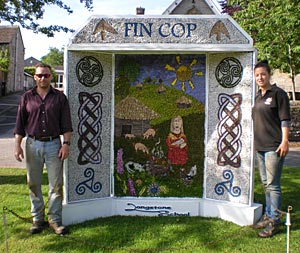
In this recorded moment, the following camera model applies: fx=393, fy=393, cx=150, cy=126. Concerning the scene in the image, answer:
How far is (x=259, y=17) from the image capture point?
1463cm

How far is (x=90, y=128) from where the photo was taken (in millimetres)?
5473

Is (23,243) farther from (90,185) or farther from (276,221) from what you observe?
(276,221)

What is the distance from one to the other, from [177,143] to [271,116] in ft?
4.85

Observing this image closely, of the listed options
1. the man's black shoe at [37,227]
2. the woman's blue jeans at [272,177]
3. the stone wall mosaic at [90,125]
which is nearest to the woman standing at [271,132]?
the woman's blue jeans at [272,177]

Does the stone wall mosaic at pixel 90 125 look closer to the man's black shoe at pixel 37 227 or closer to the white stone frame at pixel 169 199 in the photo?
the white stone frame at pixel 169 199

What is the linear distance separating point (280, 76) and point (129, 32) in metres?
23.5

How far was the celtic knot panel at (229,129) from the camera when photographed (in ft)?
17.7

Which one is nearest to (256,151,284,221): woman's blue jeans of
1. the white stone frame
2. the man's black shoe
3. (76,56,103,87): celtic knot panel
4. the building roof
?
the white stone frame

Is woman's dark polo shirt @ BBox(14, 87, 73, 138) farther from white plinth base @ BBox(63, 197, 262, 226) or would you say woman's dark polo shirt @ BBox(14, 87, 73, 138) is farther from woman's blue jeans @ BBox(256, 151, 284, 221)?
woman's blue jeans @ BBox(256, 151, 284, 221)

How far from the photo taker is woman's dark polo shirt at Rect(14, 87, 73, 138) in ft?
15.6

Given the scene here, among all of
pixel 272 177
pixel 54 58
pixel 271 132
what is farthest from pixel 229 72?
pixel 54 58

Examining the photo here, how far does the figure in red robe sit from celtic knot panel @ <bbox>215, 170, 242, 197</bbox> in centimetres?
61

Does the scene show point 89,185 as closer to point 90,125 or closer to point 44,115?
point 90,125

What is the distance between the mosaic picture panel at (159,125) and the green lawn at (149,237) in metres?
0.55
